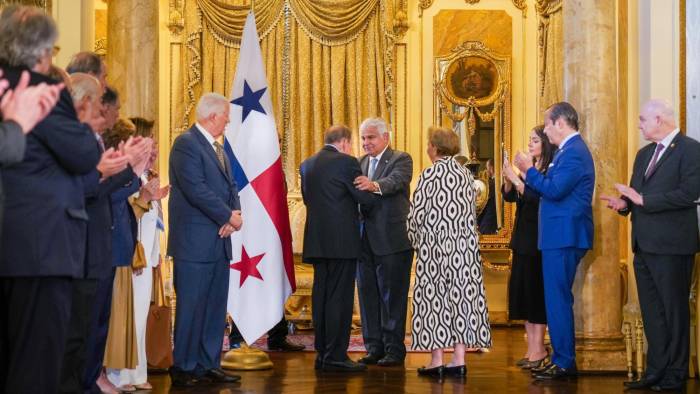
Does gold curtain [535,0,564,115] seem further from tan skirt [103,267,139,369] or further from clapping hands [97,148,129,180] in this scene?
clapping hands [97,148,129,180]

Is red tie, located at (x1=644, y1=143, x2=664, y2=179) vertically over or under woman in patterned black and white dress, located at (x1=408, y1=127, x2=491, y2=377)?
over

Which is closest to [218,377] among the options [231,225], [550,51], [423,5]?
[231,225]

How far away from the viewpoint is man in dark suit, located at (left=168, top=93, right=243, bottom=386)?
6297 millimetres

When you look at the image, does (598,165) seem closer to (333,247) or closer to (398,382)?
(333,247)

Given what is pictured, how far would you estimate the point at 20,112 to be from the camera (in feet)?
11.4

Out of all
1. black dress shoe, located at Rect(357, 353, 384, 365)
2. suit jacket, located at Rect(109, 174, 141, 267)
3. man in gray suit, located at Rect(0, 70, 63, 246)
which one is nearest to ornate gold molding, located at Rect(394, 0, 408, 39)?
black dress shoe, located at Rect(357, 353, 384, 365)

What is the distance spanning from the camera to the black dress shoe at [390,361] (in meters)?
7.51

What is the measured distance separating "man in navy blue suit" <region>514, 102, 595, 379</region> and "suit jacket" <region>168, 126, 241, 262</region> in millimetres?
1840

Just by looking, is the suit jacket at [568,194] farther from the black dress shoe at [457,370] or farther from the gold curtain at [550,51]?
the gold curtain at [550,51]

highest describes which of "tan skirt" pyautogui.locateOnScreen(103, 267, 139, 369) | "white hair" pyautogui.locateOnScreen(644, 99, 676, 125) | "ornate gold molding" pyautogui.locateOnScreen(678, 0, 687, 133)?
"ornate gold molding" pyautogui.locateOnScreen(678, 0, 687, 133)

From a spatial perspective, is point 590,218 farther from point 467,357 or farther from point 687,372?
point 467,357

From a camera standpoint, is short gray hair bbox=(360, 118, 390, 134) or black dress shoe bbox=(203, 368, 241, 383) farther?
short gray hair bbox=(360, 118, 390, 134)

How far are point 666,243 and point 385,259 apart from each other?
2193 millimetres

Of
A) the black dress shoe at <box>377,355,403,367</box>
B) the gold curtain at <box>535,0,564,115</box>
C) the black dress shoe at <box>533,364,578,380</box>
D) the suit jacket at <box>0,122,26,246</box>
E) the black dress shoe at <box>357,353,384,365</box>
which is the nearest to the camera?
the suit jacket at <box>0,122,26,246</box>
